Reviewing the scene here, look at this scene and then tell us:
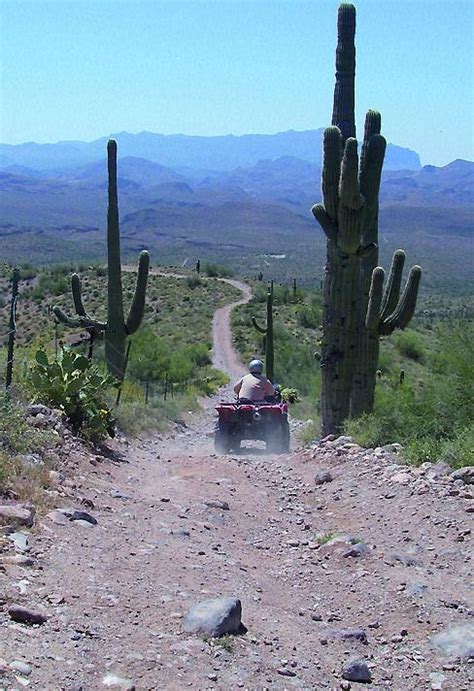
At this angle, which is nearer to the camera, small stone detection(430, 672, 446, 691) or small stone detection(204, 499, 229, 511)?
small stone detection(430, 672, 446, 691)

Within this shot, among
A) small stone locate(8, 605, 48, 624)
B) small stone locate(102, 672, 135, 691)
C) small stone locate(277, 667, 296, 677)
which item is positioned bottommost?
small stone locate(277, 667, 296, 677)

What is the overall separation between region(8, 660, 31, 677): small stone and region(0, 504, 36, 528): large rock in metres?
2.33

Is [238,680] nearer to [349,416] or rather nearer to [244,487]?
[244,487]

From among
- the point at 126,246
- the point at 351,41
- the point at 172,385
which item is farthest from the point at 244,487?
the point at 126,246

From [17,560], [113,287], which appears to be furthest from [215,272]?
[17,560]

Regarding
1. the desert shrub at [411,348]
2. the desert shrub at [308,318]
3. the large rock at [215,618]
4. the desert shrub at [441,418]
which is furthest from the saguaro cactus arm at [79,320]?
the desert shrub at [308,318]

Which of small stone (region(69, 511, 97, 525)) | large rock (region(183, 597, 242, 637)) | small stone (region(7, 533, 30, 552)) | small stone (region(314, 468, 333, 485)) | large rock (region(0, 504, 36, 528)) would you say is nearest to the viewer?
large rock (region(183, 597, 242, 637))

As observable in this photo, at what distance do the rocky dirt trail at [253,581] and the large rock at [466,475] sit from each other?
39mm

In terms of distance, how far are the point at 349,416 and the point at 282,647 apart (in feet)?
30.5

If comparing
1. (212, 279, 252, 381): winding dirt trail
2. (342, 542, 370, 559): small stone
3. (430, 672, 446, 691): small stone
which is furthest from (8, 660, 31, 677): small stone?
(212, 279, 252, 381): winding dirt trail

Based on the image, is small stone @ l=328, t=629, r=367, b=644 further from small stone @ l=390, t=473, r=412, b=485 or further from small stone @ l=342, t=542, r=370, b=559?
small stone @ l=390, t=473, r=412, b=485

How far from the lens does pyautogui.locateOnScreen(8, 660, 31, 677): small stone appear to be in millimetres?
5239

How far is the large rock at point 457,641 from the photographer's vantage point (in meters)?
6.12

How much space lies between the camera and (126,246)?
174500mm
